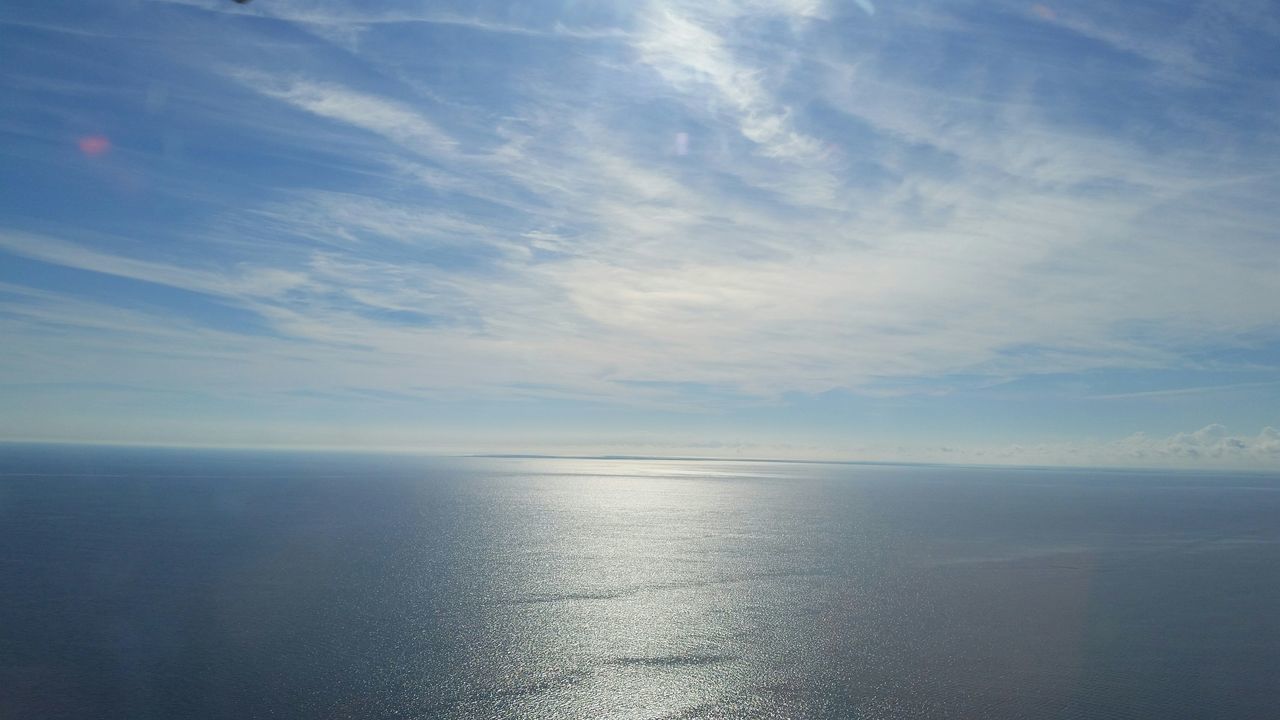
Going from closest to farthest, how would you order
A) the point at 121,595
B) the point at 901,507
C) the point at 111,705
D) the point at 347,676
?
1. the point at 111,705
2. the point at 347,676
3. the point at 121,595
4. the point at 901,507

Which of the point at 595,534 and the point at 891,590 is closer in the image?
the point at 891,590

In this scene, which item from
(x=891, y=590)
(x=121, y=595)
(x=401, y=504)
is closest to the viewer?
(x=121, y=595)

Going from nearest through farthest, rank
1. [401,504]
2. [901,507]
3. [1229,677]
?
[1229,677]
[401,504]
[901,507]

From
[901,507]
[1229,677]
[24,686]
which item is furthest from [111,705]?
[901,507]

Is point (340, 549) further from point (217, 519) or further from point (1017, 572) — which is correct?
point (1017, 572)

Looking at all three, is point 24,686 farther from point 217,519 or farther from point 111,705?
point 217,519

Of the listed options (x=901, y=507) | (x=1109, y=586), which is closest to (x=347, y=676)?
(x=1109, y=586)
